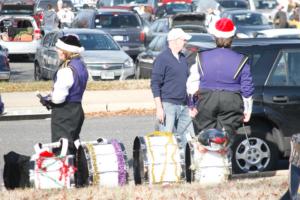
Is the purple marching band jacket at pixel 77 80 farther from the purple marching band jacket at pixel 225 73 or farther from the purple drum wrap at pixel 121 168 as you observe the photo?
the purple marching band jacket at pixel 225 73

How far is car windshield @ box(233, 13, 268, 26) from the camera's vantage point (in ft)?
112

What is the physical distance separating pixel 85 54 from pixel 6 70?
1.85m

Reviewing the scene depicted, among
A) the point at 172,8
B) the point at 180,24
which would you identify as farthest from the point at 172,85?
the point at 172,8

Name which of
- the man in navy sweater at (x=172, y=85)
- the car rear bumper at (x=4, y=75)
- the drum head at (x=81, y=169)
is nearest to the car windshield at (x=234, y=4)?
the car rear bumper at (x=4, y=75)

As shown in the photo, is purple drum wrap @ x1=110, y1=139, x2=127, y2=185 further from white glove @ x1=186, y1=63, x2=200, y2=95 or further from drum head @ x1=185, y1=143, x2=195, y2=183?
white glove @ x1=186, y1=63, x2=200, y2=95

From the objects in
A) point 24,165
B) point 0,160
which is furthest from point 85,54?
point 24,165

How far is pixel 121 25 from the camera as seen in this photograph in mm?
33094

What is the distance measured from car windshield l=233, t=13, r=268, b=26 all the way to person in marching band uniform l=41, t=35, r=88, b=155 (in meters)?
24.2

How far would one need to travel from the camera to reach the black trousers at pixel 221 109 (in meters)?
9.73

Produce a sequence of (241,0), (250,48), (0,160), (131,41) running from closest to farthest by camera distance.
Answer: (250,48)
(0,160)
(131,41)
(241,0)

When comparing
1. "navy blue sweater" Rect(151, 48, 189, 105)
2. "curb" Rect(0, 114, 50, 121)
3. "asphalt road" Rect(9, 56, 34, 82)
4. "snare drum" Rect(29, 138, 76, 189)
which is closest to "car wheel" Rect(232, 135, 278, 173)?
"navy blue sweater" Rect(151, 48, 189, 105)

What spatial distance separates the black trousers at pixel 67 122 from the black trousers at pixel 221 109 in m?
1.17

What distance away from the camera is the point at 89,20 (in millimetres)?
32688

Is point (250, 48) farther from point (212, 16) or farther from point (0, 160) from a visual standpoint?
point (212, 16)
